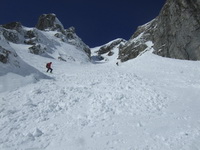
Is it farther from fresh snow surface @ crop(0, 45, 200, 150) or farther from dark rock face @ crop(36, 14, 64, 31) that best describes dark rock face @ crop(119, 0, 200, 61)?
dark rock face @ crop(36, 14, 64, 31)

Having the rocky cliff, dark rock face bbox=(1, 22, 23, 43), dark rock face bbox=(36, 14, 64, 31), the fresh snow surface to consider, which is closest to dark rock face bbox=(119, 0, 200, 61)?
the fresh snow surface

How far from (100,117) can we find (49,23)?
273 feet

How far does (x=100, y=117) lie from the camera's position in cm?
1058

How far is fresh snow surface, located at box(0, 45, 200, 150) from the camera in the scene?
8.14 metres

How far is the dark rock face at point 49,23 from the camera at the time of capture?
277ft

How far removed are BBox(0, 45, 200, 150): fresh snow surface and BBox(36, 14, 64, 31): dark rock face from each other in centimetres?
7186

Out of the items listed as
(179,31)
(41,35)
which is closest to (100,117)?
(179,31)

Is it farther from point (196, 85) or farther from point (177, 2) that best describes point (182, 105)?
point (177, 2)

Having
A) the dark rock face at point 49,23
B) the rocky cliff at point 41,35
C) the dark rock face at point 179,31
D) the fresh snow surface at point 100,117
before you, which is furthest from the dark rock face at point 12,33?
the fresh snow surface at point 100,117

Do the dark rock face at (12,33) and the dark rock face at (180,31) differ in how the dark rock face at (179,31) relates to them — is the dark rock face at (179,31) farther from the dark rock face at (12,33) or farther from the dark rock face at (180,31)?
the dark rock face at (12,33)

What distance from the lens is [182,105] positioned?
12320mm

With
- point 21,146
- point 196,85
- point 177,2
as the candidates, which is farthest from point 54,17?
point 21,146

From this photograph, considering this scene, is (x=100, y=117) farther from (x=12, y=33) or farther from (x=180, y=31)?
(x=12, y=33)

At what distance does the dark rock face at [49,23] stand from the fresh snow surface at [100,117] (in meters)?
71.9
